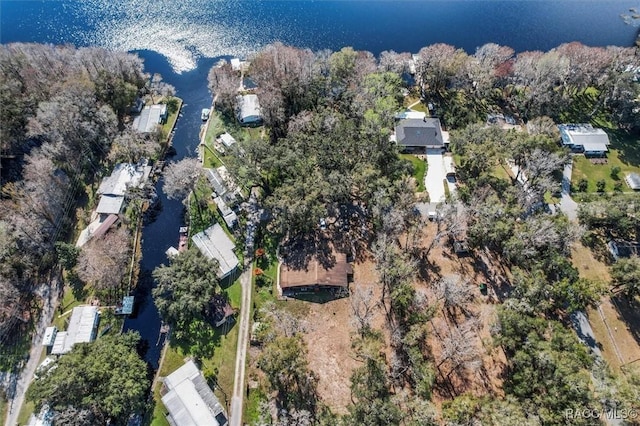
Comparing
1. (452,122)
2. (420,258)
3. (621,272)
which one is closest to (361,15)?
(452,122)

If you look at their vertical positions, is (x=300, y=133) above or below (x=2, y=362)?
above

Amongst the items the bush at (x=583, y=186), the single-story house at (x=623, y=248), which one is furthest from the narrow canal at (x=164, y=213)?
the bush at (x=583, y=186)

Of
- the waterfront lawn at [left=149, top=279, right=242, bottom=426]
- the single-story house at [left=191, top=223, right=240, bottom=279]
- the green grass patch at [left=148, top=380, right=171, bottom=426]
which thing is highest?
the single-story house at [left=191, top=223, right=240, bottom=279]

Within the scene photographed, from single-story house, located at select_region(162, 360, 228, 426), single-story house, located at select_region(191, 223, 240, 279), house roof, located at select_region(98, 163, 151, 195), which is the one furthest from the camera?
house roof, located at select_region(98, 163, 151, 195)

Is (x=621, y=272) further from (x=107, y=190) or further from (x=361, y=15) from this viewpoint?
(x=361, y=15)

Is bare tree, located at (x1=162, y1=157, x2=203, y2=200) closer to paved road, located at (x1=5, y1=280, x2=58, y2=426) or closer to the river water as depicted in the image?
paved road, located at (x1=5, y1=280, x2=58, y2=426)

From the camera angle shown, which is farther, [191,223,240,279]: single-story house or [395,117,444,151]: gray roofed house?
[395,117,444,151]: gray roofed house

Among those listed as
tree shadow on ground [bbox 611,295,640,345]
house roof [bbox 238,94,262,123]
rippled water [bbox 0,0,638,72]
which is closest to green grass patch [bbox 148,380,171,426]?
house roof [bbox 238,94,262,123]

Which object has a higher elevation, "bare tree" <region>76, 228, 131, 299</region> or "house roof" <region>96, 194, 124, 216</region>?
"house roof" <region>96, 194, 124, 216</region>
